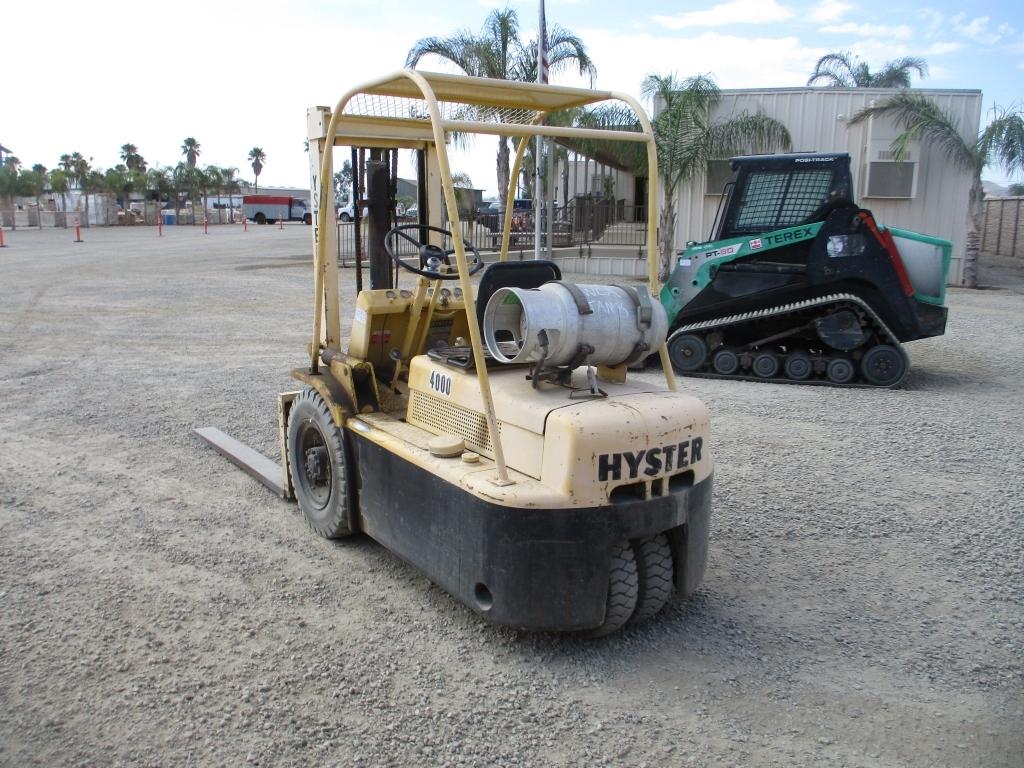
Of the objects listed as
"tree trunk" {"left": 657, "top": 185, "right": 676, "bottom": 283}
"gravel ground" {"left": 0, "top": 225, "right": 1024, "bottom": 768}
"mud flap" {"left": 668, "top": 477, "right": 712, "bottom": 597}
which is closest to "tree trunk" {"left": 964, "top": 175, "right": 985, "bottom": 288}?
"tree trunk" {"left": 657, "top": 185, "right": 676, "bottom": 283}

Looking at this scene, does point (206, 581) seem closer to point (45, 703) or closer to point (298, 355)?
point (45, 703)

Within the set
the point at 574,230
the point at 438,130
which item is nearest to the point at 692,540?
the point at 438,130

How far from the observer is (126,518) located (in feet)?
18.2

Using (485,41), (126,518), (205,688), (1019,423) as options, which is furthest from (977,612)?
(485,41)

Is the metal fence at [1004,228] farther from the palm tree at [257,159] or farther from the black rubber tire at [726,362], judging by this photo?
the palm tree at [257,159]

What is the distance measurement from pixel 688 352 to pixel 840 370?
1.68m

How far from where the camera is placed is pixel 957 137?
18.7 m

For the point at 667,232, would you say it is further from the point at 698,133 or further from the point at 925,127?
the point at 925,127

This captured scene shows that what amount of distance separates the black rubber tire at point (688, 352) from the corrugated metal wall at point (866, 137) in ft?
34.0

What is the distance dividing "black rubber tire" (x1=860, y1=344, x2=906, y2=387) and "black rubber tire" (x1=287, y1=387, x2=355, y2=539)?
658 centimetres

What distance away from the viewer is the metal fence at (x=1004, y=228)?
29.2 metres

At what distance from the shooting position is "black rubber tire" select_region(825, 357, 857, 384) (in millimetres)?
9805

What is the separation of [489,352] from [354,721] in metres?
1.70

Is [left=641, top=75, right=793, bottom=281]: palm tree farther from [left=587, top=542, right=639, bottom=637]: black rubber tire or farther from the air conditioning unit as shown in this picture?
[left=587, top=542, right=639, bottom=637]: black rubber tire
